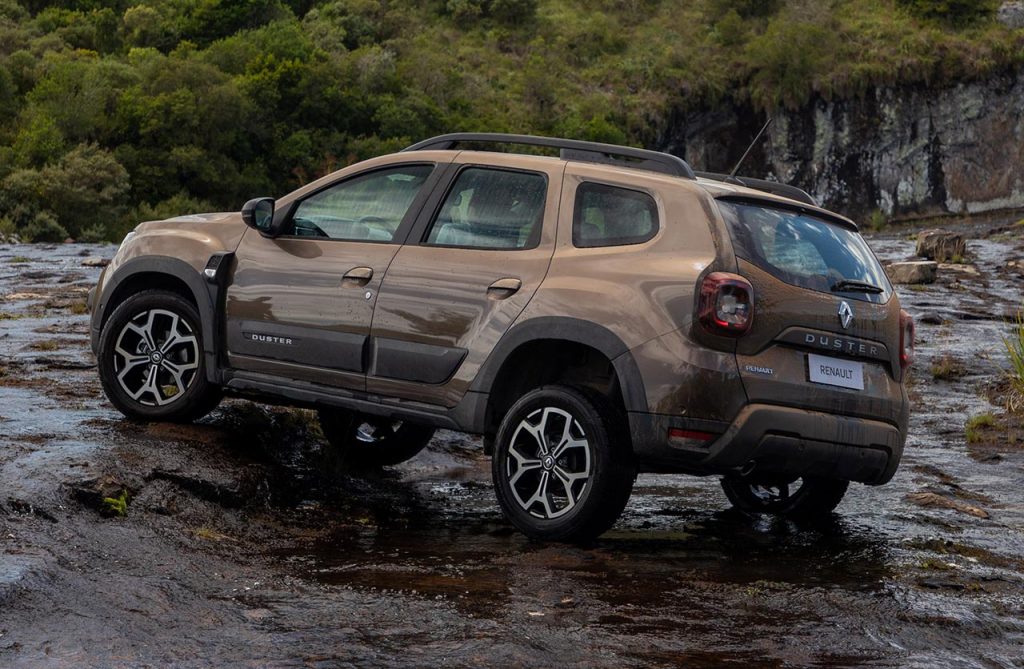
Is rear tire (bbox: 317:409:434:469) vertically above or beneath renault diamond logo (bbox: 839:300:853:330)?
beneath

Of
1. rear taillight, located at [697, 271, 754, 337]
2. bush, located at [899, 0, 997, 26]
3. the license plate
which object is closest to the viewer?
rear taillight, located at [697, 271, 754, 337]

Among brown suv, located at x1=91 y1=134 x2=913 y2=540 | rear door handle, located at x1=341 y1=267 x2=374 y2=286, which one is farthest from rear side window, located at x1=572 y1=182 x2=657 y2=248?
rear door handle, located at x1=341 y1=267 x2=374 y2=286

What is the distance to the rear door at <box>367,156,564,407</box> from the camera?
20.0 feet

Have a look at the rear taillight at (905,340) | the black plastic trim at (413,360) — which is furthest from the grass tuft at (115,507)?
the rear taillight at (905,340)

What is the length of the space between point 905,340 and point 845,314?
58 centimetres

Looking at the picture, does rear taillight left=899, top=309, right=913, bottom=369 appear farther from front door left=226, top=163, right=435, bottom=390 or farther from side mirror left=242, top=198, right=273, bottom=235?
side mirror left=242, top=198, right=273, bottom=235

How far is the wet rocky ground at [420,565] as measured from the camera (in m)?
4.36

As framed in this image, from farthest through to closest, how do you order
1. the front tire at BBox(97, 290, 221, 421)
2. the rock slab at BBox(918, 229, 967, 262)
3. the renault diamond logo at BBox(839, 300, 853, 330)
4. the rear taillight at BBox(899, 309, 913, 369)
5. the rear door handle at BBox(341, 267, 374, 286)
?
the rock slab at BBox(918, 229, 967, 262) < the front tire at BBox(97, 290, 221, 421) < the rear door handle at BBox(341, 267, 374, 286) < the rear taillight at BBox(899, 309, 913, 369) < the renault diamond logo at BBox(839, 300, 853, 330)

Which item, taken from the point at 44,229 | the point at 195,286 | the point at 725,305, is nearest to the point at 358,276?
the point at 195,286

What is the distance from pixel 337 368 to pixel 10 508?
1788 mm

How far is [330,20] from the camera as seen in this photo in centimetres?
5922

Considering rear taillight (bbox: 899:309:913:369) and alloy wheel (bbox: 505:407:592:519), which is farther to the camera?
rear taillight (bbox: 899:309:913:369)

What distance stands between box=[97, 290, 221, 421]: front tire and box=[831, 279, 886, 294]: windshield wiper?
3.49 metres

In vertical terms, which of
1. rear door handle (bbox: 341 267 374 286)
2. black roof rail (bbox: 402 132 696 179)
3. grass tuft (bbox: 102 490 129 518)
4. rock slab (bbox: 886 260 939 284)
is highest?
black roof rail (bbox: 402 132 696 179)
